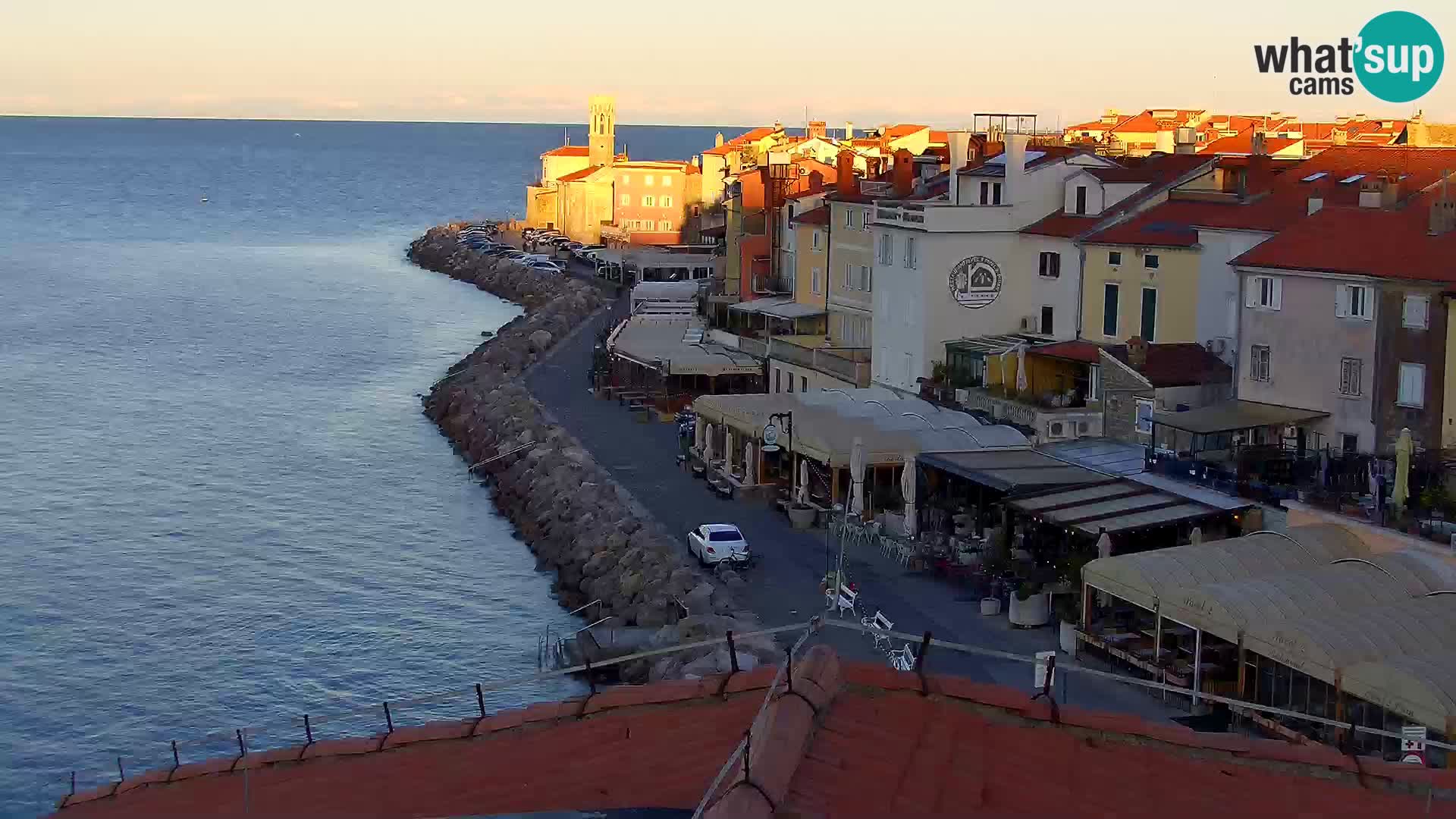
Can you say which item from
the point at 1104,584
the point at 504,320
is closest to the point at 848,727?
the point at 1104,584

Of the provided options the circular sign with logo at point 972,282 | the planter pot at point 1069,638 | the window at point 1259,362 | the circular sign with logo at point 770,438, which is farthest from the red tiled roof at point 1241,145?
the planter pot at point 1069,638

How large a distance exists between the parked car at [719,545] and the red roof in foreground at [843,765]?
17.7m

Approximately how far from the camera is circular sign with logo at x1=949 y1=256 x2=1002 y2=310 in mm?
33656

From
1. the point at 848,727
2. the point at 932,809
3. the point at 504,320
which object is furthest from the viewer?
the point at 504,320

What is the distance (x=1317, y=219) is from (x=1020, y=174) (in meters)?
8.17

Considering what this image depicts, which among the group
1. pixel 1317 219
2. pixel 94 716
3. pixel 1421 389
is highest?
pixel 1317 219

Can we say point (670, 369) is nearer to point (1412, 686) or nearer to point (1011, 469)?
point (1011, 469)

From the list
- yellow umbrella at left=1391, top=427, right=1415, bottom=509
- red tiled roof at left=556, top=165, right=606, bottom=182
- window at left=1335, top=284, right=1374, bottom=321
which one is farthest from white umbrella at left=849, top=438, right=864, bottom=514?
red tiled roof at left=556, top=165, right=606, bottom=182

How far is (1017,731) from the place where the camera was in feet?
25.3

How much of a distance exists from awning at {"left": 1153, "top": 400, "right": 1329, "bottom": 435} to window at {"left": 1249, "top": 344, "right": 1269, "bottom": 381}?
39 cm

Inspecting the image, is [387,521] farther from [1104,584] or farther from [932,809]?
[932,809]

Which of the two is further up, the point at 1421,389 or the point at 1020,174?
the point at 1020,174

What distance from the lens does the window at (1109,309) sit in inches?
1240

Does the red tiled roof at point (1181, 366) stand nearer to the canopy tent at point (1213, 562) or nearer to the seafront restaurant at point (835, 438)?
the seafront restaurant at point (835, 438)
